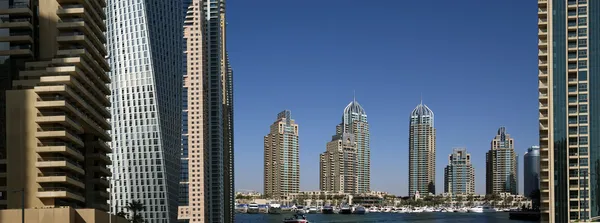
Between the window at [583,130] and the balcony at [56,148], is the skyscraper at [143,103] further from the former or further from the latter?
the window at [583,130]

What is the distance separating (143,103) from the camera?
184 meters

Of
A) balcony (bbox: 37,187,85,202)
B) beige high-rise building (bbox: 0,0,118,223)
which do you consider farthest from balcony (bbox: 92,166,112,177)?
balcony (bbox: 37,187,85,202)

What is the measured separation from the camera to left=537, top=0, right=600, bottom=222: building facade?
394ft

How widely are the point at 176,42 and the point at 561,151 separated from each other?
10359cm

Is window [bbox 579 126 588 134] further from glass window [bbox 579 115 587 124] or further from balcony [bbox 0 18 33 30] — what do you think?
balcony [bbox 0 18 33 30]

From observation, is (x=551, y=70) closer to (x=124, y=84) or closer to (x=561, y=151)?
(x=561, y=151)

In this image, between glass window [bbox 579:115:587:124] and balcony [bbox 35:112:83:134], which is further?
glass window [bbox 579:115:587:124]

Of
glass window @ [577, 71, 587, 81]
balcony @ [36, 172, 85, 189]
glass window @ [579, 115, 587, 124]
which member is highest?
glass window @ [577, 71, 587, 81]

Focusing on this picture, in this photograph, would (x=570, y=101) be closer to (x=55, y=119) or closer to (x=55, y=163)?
(x=55, y=119)

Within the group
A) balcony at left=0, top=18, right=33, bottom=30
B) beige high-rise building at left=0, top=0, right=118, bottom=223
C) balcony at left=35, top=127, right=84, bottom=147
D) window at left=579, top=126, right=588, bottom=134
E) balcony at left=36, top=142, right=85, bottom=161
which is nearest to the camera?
beige high-rise building at left=0, top=0, right=118, bottom=223

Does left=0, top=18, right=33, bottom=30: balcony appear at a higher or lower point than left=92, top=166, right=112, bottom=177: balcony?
higher

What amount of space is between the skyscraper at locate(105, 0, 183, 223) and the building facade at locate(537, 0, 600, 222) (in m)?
89.3

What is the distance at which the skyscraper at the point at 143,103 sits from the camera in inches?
7106

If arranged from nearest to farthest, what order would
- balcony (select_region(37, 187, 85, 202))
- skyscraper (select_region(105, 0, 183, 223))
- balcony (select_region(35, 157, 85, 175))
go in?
1. balcony (select_region(37, 187, 85, 202))
2. balcony (select_region(35, 157, 85, 175))
3. skyscraper (select_region(105, 0, 183, 223))
